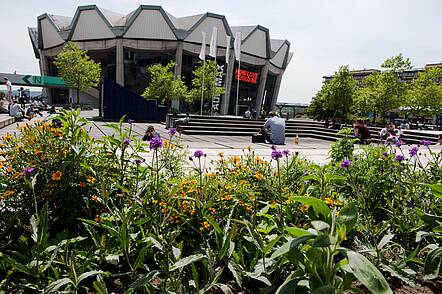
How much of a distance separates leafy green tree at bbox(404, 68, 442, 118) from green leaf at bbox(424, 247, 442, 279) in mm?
47628

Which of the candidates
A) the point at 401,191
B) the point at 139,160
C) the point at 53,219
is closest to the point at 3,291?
the point at 53,219

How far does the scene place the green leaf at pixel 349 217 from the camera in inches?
59.6

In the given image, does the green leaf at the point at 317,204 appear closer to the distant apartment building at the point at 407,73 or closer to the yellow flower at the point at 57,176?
the yellow flower at the point at 57,176

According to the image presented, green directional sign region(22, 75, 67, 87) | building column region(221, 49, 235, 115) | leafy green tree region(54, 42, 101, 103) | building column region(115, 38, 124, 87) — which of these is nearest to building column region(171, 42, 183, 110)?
building column region(221, 49, 235, 115)

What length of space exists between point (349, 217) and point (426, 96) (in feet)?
168

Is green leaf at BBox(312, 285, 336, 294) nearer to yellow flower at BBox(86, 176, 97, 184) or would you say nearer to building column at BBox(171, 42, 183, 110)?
yellow flower at BBox(86, 176, 97, 184)

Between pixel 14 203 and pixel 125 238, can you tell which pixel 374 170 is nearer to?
pixel 125 238

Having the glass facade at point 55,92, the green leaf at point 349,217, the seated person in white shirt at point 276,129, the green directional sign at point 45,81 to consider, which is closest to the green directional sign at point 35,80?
the green directional sign at point 45,81

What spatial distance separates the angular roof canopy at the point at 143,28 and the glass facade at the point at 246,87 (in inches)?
129

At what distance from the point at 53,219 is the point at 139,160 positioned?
77cm

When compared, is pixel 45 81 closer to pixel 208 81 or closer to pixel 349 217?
pixel 208 81

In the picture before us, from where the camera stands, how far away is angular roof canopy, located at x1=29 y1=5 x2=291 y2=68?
50344mm

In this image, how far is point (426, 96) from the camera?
144 ft

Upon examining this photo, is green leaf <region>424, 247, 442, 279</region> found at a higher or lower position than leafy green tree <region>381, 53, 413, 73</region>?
lower
